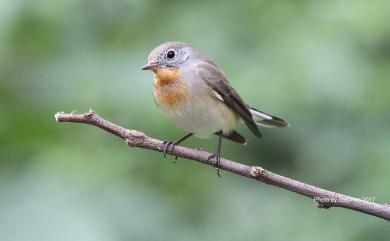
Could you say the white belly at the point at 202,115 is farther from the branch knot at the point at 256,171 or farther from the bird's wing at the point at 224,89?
the branch knot at the point at 256,171

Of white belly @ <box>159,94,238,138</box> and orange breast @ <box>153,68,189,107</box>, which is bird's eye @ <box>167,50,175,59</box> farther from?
white belly @ <box>159,94,238,138</box>

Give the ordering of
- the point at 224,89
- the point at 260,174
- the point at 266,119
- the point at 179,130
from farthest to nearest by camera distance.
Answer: the point at 179,130 → the point at 266,119 → the point at 224,89 → the point at 260,174

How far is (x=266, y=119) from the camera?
4.58 m

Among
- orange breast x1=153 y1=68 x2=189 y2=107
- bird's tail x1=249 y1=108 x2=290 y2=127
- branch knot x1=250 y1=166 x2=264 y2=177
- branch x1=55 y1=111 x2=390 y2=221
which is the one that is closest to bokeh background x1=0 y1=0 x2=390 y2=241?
bird's tail x1=249 y1=108 x2=290 y2=127

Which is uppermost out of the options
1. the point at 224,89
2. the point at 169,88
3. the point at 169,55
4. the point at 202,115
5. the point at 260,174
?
the point at 169,55

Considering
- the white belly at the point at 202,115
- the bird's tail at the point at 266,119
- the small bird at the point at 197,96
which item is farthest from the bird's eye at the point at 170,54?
the bird's tail at the point at 266,119

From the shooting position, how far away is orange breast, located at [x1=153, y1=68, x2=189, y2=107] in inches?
160

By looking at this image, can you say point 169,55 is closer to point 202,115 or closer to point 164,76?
point 164,76

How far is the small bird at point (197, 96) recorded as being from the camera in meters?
4.08

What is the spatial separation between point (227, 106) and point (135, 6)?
1.06 meters

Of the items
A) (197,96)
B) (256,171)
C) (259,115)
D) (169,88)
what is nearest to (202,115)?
(197,96)

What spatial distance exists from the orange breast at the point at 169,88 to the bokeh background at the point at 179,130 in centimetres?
16

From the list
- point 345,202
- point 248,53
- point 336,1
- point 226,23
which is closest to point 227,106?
point 248,53

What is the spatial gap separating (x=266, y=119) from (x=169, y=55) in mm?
772
